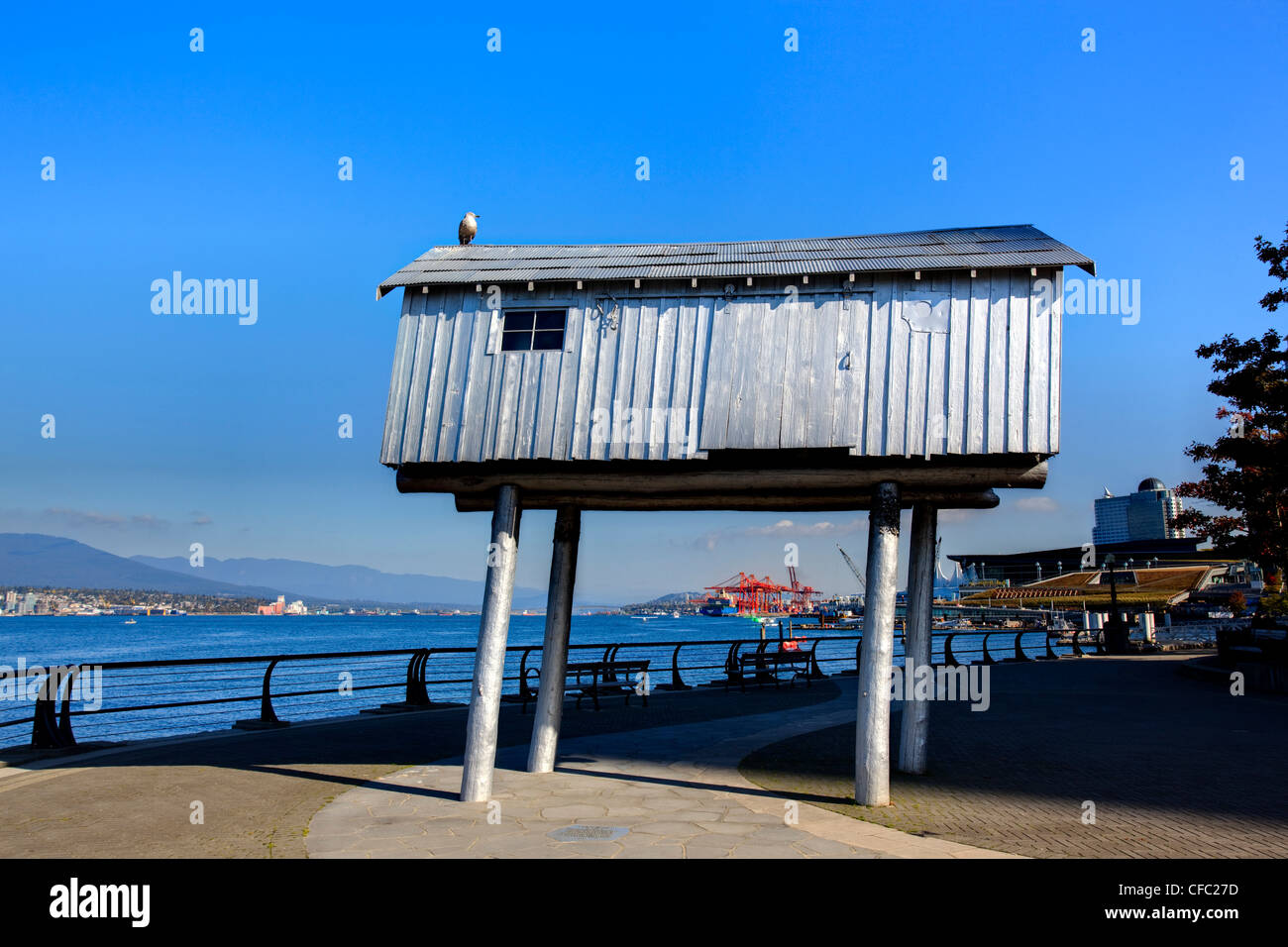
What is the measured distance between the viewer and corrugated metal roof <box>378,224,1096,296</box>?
8.88m

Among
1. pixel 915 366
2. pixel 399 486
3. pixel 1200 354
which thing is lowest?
pixel 399 486

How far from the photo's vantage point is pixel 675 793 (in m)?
8.91

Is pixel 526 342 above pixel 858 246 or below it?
below

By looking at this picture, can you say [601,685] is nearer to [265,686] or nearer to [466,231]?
[265,686]

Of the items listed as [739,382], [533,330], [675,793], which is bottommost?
[675,793]

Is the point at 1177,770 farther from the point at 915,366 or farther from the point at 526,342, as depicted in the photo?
the point at 526,342

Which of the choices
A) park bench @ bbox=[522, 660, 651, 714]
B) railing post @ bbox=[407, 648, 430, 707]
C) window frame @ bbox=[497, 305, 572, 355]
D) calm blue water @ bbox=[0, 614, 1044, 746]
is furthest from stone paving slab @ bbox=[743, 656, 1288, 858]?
railing post @ bbox=[407, 648, 430, 707]

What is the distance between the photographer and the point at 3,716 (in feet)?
100

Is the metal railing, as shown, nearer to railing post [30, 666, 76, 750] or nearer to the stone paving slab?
railing post [30, 666, 76, 750]

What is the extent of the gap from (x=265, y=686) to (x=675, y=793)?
903 centimetres

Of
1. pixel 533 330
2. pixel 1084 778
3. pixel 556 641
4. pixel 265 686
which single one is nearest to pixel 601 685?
pixel 265 686

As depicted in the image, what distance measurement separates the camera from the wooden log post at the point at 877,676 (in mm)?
8320
